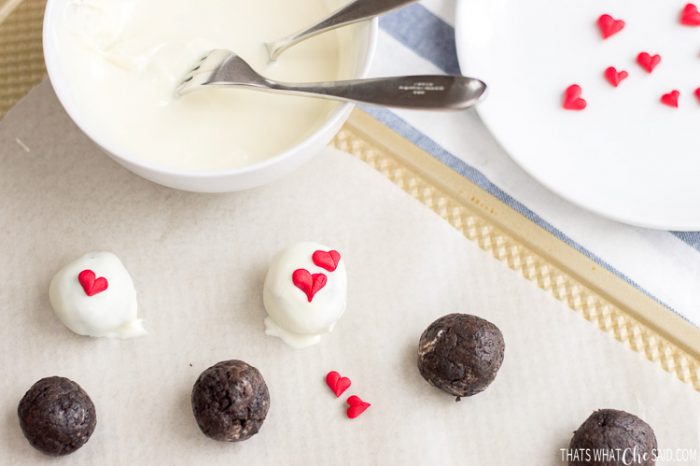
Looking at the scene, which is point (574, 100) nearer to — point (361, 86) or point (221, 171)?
point (361, 86)

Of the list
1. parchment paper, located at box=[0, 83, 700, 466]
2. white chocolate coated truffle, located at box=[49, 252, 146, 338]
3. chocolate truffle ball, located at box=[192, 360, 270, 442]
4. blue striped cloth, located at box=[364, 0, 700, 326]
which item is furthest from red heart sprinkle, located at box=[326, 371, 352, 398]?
blue striped cloth, located at box=[364, 0, 700, 326]

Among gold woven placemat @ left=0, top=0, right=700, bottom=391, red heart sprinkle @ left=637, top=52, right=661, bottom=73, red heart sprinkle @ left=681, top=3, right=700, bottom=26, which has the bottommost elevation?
gold woven placemat @ left=0, top=0, right=700, bottom=391

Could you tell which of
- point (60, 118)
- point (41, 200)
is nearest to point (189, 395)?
point (41, 200)

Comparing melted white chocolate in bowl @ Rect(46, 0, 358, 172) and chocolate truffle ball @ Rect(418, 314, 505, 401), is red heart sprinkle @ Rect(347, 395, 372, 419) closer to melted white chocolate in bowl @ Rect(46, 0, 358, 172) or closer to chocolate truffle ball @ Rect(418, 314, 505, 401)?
chocolate truffle ball @ Rect(418, 314, 505, 401)

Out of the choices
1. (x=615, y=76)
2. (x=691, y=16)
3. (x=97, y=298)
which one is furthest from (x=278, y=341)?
(x=691, y=16)

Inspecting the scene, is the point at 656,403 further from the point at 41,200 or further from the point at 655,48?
the point at 41,200

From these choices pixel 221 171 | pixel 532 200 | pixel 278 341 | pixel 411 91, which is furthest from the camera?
pixel 532 200

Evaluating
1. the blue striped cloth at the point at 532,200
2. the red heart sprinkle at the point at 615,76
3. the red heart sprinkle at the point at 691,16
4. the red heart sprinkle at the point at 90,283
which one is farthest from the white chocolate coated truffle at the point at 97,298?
the red heart sprinkle at the point at 691,16
